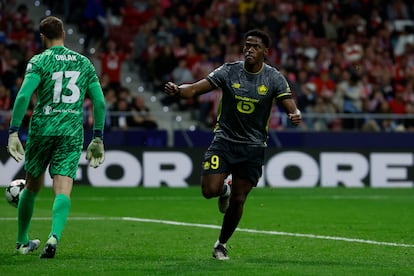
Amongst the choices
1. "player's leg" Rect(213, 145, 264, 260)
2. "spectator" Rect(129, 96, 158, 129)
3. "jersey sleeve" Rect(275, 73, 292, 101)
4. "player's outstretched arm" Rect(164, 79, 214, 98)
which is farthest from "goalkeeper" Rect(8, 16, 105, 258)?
"spectator" Rect(129, 96, 158, 129)

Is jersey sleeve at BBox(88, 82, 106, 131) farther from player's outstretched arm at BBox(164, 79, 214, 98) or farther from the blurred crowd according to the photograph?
the blurred crowd

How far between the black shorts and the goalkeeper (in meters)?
1.16

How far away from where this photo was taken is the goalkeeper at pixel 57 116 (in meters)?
10.3

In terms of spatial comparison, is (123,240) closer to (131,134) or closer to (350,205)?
(350,205)

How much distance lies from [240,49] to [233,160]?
58.5ft

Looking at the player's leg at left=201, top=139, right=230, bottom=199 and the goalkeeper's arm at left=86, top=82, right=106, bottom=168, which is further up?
the goalkeeper's arm at left=86, top=82, right=106, bottom=168

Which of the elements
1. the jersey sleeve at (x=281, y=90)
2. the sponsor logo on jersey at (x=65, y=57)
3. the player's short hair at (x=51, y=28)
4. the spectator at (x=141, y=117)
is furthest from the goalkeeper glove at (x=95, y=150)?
the spectator at (x=141, y=117)

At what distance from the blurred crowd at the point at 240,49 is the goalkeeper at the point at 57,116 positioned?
13716mm

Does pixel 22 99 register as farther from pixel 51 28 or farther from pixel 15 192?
pixel 15 192

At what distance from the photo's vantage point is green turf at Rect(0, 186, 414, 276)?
9.65 meters

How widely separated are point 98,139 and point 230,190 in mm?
1666

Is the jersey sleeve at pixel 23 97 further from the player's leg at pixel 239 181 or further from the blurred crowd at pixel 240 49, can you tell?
the blurred crowd at pixel 240 49

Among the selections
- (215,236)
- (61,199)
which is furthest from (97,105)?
(215,236)

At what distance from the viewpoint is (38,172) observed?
10406 millimetres
